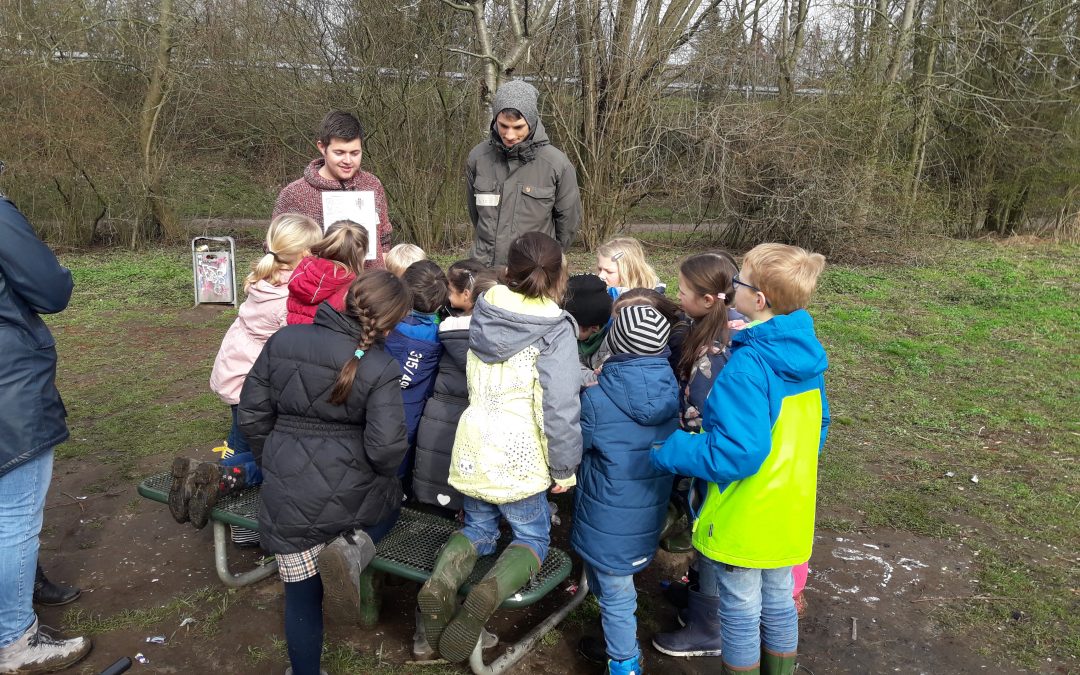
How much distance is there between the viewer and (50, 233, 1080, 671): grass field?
Answer: 138 inches

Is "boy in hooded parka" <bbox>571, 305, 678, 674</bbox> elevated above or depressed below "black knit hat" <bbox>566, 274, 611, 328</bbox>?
below

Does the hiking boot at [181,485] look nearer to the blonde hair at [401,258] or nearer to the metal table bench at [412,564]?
the metal table bench at [412,564]

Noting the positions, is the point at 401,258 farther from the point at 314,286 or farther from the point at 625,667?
the point at 625,667

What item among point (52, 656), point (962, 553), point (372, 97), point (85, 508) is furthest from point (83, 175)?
point (962, 553)

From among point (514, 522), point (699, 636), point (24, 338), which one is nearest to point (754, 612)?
point (699, 636)

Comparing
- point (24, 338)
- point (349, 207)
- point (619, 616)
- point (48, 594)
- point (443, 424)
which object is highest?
point (349, 207)

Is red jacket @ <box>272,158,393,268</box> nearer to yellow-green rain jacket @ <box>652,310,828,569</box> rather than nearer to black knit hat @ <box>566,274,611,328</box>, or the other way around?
black knit hat @ <box>566,274,611,328</box>

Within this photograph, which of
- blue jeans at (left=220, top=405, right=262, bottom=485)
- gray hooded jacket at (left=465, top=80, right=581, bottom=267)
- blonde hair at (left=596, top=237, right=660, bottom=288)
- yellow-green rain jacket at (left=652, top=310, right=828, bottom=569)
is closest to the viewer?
yellow-green rain jacket at (left=652, top=310, right=828, bottom=569)

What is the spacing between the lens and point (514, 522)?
272 centimetres

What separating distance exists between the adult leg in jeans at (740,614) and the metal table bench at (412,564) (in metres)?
0.56

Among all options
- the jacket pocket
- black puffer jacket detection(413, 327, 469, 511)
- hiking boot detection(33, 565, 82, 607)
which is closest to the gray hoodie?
black puffer jacket detection(413, 327, 469, 511)

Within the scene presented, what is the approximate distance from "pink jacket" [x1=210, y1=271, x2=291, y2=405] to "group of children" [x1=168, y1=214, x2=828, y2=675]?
0.42m

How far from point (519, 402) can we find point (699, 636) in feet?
3.87

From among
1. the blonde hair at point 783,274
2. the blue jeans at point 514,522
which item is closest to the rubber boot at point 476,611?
the blue jeans at point 514,522
